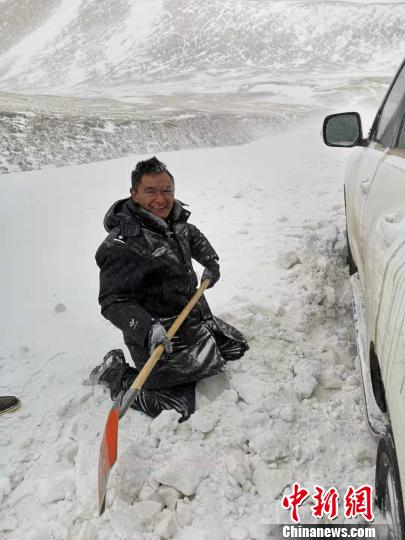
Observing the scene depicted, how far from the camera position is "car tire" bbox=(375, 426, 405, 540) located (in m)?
1.19

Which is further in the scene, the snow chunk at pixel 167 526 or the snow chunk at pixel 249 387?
the snow chunk at pixel 249 387

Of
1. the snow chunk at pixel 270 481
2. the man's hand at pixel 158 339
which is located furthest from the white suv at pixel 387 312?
the man's hand at pixel 158 339

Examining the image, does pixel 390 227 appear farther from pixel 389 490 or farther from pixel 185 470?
pixel 185 470

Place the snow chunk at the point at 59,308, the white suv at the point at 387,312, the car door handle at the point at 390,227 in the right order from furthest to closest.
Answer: the snow chunk at the point at 59,308, the car door handle at the point at 390,227, the white suv at the point at 387,312

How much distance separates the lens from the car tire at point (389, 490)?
1191 millimetres

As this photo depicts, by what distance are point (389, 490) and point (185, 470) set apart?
0.98m

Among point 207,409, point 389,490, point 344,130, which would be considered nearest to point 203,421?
point 207,409

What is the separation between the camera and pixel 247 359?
2887 millimetres

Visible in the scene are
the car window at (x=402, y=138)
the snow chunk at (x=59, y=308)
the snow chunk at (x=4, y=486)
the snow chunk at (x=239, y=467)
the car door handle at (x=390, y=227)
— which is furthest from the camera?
the snow chunk at (x=59, y=308)

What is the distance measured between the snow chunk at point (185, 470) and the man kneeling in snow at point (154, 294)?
0.27 metres

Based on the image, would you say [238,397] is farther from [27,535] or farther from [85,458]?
[27,535]

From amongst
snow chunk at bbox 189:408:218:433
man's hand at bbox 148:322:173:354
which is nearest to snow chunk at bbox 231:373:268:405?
snow chunk at bbox 189:408:218:433

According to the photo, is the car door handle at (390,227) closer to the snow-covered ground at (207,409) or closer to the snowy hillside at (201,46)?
the snow-covered ground at (207,409)

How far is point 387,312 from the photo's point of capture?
123cm
